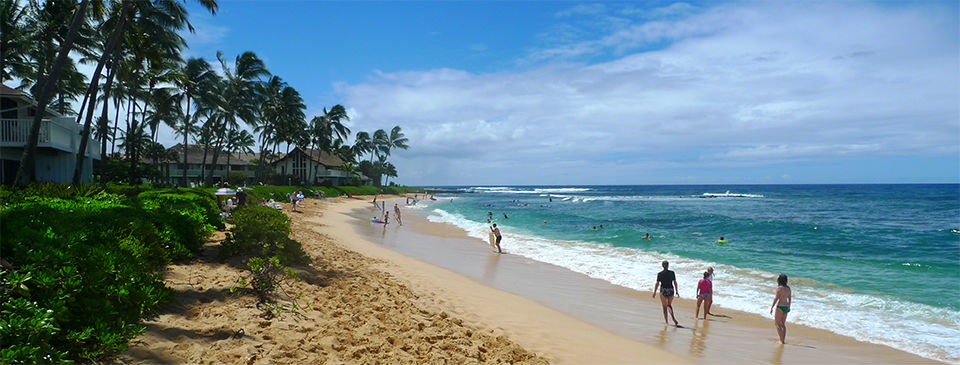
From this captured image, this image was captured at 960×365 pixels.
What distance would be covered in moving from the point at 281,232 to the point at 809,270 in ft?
48.3

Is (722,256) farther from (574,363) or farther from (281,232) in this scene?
(281,232)

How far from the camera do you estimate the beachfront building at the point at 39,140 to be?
50.6 ft

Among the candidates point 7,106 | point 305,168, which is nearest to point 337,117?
point 305,168

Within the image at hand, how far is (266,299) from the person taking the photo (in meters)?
6.01

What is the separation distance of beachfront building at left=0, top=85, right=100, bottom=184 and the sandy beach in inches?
467

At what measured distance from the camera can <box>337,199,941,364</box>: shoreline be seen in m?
7.00


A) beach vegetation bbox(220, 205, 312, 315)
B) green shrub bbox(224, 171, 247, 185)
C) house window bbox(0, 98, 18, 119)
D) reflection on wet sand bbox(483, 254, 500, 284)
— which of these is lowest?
reflection on wet sand bbox(483, 254, 500, 284)

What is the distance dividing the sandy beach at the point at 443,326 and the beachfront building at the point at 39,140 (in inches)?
467

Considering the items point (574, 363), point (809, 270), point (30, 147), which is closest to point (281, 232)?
point (574, 363)

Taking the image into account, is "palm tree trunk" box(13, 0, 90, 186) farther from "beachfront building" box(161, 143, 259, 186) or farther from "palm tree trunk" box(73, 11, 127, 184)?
"beachfront building" box(161, 143, 259, 186)

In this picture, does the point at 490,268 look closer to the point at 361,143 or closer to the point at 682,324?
the point at 682,324

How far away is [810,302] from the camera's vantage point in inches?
398

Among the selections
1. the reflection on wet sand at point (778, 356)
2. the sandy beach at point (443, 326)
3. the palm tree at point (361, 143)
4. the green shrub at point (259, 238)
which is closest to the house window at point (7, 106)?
the sandy beach at point (443, 326)

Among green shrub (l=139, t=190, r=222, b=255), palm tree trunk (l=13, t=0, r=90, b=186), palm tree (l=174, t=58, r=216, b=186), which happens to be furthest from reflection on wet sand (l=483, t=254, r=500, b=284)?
palm tree (l=174, t=58, r=216, b=186)
